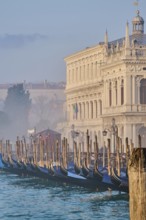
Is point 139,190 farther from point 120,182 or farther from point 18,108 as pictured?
point 18,108

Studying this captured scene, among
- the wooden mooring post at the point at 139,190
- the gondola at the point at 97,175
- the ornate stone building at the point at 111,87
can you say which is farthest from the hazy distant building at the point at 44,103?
the wooden mooring post at the point at 139,190

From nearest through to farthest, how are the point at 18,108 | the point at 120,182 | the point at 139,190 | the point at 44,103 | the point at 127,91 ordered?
the point at 139,190, the point at 120,182, the point at 127,91, the point at 18,108, the point at 44,103

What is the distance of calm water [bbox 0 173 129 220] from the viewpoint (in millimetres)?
21906

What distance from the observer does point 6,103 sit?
9062 cm

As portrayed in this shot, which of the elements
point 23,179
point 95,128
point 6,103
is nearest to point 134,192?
point 23,179

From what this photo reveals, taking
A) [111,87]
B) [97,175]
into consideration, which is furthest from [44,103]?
[97,175]

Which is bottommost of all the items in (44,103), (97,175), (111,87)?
(97,175)

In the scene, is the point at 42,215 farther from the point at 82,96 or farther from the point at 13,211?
the point at 82,96

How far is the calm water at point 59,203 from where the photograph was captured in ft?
71.9

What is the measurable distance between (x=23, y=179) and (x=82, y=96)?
64.5 feet

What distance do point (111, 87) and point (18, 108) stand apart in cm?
3802

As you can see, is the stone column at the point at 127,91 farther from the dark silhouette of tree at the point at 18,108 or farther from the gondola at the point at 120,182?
the dark silhouette of tree at the point at 18,108

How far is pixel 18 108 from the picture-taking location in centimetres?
8788

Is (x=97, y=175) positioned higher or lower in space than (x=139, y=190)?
higher
